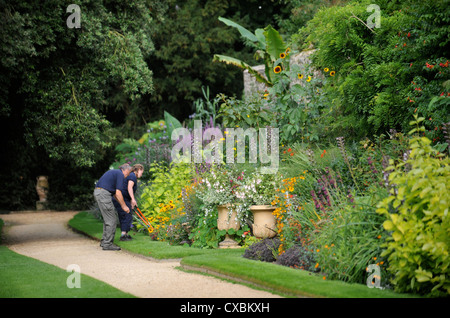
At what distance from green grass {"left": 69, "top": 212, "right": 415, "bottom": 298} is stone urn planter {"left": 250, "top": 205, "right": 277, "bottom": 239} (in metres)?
0.47

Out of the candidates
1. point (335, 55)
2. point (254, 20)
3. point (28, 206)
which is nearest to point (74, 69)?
point (335, 55)

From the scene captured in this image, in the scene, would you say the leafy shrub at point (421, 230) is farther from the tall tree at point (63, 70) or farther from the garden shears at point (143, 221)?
the tall tree at point (63, 70)

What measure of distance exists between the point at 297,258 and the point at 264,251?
36.9 inches

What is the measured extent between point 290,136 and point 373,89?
2.32 m

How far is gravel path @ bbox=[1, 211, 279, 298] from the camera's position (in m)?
6.46

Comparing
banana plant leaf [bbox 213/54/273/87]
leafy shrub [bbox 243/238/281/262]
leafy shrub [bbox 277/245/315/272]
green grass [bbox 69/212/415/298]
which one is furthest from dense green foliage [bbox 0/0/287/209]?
leafy shrub [bbox 277/245/315/272]

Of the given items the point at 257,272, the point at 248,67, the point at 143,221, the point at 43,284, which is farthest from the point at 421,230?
the point at 248,67

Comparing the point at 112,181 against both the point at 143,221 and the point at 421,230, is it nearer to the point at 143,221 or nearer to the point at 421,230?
the point at 143,221

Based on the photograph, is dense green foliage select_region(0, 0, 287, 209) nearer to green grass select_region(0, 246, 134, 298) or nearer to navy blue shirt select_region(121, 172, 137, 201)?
navy blue shirt select_region(121, 172, 137, 201)

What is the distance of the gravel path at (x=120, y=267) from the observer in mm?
6465

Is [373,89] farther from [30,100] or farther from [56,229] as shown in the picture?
[56,229]

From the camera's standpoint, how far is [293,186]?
902cm

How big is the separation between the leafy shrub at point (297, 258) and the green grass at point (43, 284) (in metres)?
2.36

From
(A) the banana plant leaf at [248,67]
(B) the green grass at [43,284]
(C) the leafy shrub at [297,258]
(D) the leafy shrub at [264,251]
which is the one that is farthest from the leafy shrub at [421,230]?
(A) the banana plant leaf at [248,67]
